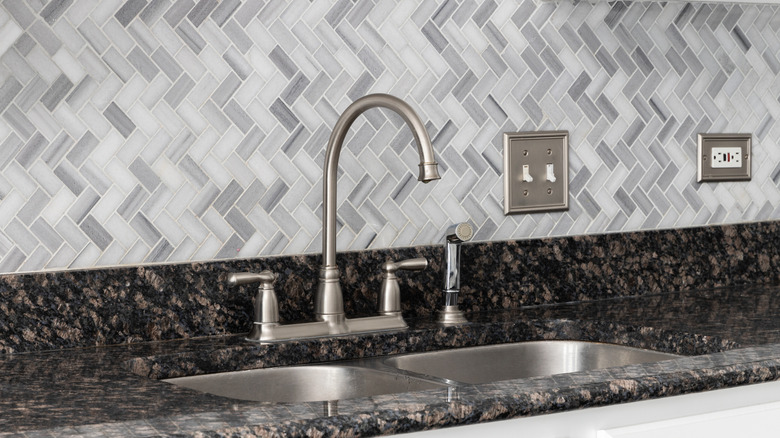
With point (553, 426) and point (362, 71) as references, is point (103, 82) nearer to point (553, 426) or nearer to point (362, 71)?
point (362, 71)

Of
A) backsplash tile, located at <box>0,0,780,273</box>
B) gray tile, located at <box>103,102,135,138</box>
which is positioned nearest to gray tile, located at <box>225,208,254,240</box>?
backsplash tile, located at <box>0,0,780,273</box>

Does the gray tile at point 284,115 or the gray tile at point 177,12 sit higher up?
the gray tile at point 177,12

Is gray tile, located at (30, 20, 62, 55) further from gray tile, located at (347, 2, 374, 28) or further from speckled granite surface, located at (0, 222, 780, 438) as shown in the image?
gray tile, located at (347, 2, 374, 28)

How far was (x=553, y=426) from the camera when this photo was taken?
3.96 ft

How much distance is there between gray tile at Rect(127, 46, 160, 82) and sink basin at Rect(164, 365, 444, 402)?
1.65 feet

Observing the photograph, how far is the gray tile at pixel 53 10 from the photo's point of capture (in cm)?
159

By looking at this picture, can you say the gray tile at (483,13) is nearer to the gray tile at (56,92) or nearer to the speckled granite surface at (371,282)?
the speckled granite surface at (371,282)

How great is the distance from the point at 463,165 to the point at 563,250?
0.28m

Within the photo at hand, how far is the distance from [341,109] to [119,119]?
0.40 m

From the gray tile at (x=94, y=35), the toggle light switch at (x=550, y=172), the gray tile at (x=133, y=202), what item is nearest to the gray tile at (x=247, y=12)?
the gray tile at (x=94, y=35)

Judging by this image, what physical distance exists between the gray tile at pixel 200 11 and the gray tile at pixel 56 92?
0.23m

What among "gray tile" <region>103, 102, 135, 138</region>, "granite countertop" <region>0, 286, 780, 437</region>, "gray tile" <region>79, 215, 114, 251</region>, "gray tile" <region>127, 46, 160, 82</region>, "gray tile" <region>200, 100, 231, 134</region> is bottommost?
"granite countertop" <region>0, 286, 780, 437</region>

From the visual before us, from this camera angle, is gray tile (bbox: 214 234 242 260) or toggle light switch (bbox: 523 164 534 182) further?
toggle light switch (bbox: 523 164 534 182)

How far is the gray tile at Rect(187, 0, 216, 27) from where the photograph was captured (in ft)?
5.57
